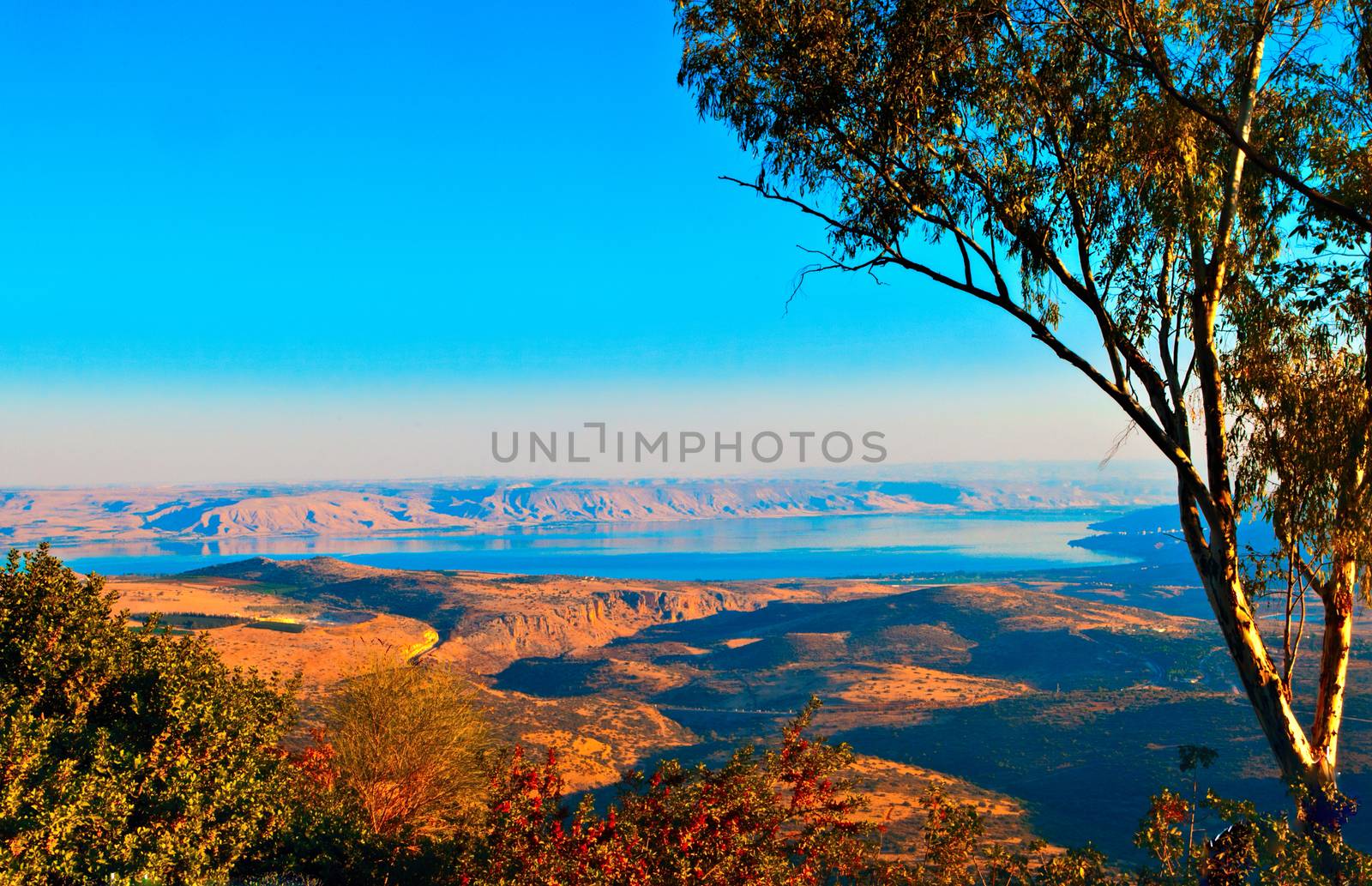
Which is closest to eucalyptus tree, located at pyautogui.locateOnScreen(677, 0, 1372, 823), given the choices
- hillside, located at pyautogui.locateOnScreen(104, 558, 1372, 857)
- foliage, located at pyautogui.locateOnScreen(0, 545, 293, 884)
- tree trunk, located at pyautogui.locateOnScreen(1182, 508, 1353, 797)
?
tree trunk, located at pyautogui.locateOnScreen(1182, 508, 1353, 797)

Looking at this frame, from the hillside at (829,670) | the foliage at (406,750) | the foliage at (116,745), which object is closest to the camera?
the foliage at (116,745)

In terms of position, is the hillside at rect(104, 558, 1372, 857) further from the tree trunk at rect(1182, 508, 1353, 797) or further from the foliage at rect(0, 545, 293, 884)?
the foliage at rect(0, 545, 293, 884)

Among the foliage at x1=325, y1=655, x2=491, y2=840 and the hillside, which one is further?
the hillside

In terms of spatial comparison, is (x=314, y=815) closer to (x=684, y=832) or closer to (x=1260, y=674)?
(x=684, y=832)

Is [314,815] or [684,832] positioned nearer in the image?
[684,832]

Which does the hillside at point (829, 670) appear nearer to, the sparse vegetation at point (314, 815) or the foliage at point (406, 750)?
the foliage at point (406, 750)

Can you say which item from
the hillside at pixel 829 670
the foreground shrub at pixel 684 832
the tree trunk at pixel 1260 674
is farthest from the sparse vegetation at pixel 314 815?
the hillside at pixel 829 670

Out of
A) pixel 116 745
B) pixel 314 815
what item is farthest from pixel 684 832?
pixel 116 745

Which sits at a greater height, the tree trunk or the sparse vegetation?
the tree trunk
